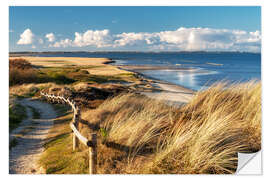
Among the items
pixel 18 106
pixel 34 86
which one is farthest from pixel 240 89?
pixel 18 106

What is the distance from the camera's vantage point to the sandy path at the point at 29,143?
16.5 ft

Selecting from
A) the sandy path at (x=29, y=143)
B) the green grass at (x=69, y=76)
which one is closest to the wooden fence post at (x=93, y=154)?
the sandy path at (x=29, y=143)

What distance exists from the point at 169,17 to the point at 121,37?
1705 mm

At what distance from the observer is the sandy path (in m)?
5.04

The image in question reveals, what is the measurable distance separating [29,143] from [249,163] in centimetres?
519

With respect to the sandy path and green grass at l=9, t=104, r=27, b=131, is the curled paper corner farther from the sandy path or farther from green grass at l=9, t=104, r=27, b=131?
green grass at l=9, t=104, r=27, b=131

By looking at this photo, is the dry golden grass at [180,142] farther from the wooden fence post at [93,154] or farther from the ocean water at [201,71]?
the ocean water at [201,71]

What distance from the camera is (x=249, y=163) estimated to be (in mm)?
4625

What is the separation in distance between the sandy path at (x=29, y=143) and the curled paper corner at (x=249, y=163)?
152 inches

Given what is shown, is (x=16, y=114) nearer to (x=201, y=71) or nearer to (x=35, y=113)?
(x=35, y=113)

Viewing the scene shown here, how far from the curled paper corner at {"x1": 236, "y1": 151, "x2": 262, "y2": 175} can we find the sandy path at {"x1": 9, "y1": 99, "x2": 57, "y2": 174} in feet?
12.7

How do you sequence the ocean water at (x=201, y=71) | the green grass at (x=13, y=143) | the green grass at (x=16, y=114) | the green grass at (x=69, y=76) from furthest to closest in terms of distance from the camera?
the green grass at (x=69, y=76), the ocean water at (x=201, y=71), the green grass at (x=16, y=114), the green grass at (x=13, y=143)

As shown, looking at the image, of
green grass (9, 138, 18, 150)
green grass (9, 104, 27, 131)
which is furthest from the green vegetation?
green grass (9, 104, 27, 131)
